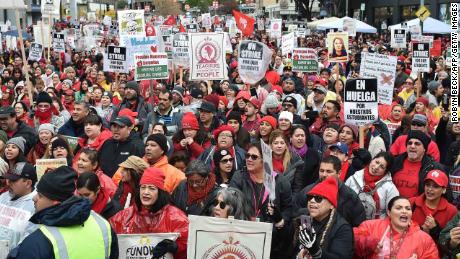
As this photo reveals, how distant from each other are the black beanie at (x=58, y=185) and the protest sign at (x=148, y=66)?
7056mm

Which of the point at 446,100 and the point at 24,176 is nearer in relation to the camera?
the point at 24,176

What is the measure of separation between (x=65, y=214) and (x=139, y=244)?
1361mm

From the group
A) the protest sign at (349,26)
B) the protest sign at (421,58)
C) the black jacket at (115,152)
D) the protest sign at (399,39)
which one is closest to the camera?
the black jacket at (115,152)

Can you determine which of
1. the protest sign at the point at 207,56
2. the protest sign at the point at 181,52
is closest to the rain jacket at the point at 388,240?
the protest sign at the point at 207,56

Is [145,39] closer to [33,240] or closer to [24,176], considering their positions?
[24,176]

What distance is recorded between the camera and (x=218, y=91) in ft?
48.4

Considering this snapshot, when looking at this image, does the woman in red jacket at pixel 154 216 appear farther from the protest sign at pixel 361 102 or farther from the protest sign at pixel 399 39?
the protest sign at pixel 399 39

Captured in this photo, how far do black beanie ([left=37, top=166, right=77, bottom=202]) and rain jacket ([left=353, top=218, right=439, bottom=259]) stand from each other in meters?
2.26

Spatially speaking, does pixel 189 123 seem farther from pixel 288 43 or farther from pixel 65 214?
pixel 288 43

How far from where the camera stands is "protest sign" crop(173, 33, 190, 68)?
656 inches

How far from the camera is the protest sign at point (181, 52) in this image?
16.7 metres

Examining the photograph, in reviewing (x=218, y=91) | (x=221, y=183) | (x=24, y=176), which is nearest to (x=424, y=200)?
(x=221, y=183)

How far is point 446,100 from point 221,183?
6.60m

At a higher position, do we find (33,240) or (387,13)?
(387,13)
